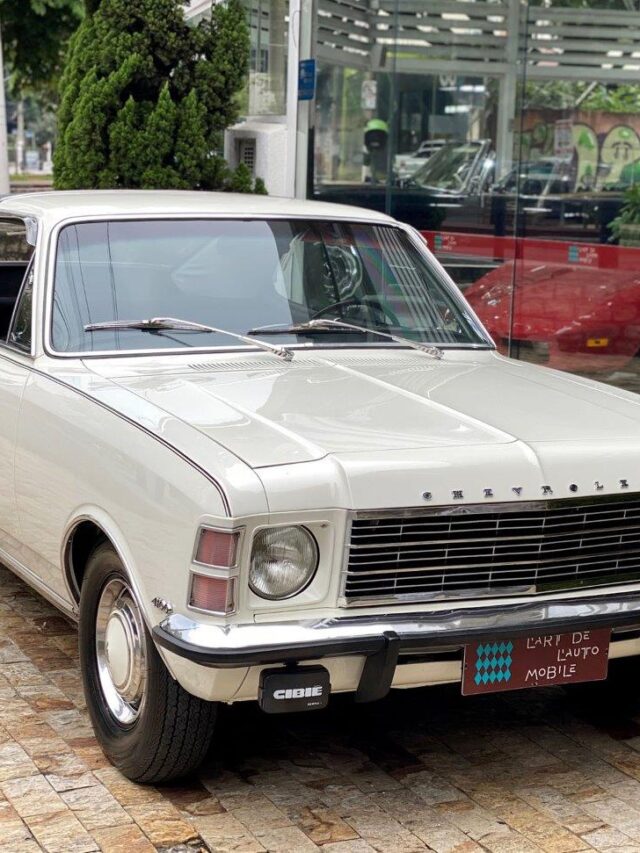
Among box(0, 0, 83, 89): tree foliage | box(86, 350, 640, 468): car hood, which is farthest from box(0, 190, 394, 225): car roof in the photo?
box(0, 0, 83, 89): tree foliage

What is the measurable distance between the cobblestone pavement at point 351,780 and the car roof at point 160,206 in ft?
5.83

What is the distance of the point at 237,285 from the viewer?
5.04 meters

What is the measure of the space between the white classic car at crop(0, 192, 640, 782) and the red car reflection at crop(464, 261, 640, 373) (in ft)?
17.7

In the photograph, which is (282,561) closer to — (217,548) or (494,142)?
(217,548)

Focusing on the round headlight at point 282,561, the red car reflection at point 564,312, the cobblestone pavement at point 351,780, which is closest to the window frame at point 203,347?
the cobblestone pavement at point 351,780

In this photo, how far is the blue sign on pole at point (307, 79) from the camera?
1244cm

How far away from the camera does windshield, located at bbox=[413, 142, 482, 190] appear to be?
11336 mm

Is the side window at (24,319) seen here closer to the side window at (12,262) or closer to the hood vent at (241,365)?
the side window at (12,262)

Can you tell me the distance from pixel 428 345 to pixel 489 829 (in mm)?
2096

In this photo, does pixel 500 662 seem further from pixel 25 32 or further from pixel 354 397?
pixel 25 32

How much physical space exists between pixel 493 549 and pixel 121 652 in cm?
119

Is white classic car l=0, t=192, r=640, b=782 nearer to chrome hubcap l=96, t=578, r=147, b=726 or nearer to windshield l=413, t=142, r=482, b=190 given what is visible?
chrome hubcap l=96, t=578, r=147, b=726

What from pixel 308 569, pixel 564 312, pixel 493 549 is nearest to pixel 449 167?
pixel 564 312

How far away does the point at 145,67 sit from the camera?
11102 millimetres
